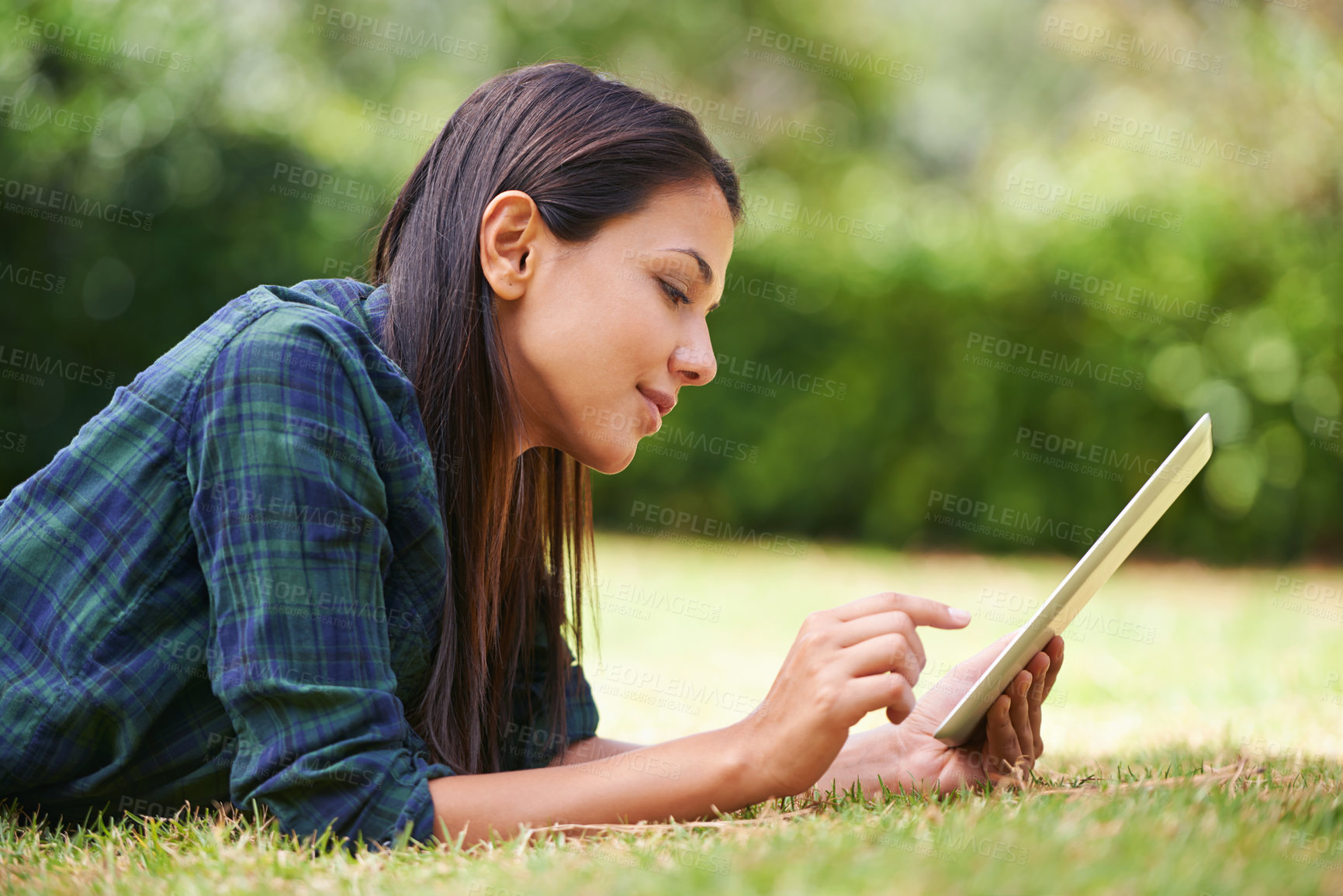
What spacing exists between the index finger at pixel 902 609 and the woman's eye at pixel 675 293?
0.77 m

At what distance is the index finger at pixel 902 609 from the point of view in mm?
1954

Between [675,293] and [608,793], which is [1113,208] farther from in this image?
[608,793]

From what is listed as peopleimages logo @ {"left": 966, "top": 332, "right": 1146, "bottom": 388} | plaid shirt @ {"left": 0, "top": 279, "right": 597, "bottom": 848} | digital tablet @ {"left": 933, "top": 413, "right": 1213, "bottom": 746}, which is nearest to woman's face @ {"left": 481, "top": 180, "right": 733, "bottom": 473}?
plaid shirt @ {"left": 0, "top": 279, "right": 597, "bottom": 848}

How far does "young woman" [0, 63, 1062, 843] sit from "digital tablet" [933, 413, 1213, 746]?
0.13 metres

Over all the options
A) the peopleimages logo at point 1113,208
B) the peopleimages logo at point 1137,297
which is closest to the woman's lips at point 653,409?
the peopleimages logo at point 1137,297

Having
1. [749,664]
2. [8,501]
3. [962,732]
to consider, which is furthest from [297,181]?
[962,732]

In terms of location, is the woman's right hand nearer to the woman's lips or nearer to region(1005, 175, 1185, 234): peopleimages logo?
the woman's lips

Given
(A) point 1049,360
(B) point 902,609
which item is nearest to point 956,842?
(B) point 902,609

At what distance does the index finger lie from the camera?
1954 millimetres

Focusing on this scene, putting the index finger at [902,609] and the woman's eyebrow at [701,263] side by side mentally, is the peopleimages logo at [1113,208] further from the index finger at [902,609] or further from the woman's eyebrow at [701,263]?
the index finger at [902,609]

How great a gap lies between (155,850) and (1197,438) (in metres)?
1.90

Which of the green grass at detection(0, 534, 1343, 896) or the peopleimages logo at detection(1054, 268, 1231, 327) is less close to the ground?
the peopleimages logo at detection(1054, 268, 1231, 327)

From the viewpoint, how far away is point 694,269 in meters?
2.38

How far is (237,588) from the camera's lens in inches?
74.2
